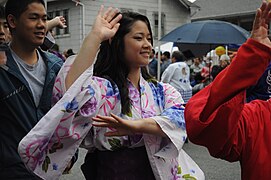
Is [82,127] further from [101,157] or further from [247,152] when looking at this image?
[247,152]

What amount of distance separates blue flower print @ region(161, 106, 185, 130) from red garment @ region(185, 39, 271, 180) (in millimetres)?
A: 444

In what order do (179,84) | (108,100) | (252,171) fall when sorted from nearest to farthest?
1. (252,171)
2. (108,100)
3. (179,84)

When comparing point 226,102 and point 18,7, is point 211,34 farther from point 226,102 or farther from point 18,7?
point 226,102

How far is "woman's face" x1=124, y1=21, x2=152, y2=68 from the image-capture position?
1.99 metres

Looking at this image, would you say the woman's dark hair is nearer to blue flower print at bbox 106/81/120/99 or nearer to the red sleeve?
blue flower print at bbox 106/81/120/99

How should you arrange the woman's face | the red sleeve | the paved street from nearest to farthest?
the red sleeve → the woman's face → the paved street

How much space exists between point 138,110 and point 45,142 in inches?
18.8

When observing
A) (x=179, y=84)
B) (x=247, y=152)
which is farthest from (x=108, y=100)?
(x=179, y=84)

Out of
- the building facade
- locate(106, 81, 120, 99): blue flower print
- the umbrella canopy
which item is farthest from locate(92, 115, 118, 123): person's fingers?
the building facade

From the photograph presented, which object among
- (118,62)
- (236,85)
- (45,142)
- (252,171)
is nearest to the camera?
(236,85)

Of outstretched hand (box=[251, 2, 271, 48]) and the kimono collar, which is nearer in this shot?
outstretched hand (box=[251, 2, 271, 48])

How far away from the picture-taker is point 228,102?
4.05 feet

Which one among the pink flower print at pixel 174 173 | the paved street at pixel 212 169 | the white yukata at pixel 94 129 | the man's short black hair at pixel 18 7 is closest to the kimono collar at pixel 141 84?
the white yukata at pixel 94 129

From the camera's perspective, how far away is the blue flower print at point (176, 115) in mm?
1867
